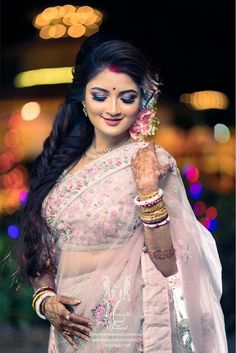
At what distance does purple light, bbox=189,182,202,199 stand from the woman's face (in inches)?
93.9

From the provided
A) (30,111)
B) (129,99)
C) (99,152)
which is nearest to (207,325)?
(99,152)

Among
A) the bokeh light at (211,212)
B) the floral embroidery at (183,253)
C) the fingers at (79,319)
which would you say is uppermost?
the bokeh light at (211,212)

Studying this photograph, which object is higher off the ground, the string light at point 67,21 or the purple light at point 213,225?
the string light at point 67,21

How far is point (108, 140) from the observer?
138 inches

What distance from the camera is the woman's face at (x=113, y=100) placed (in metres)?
3.38

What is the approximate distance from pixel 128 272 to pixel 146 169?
0.34m

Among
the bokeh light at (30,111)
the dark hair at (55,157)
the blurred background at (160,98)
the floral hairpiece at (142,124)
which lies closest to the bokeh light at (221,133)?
the blurred background at (160,98)

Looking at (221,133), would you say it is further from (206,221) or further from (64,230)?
(64,230)

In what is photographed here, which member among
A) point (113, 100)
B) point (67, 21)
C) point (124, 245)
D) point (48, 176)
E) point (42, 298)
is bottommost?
point (42, 298)

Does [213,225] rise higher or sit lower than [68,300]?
higher

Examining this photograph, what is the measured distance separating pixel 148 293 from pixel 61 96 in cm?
243

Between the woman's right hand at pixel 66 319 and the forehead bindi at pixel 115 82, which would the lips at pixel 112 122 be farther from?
the woman's right hand at pixel 66 319

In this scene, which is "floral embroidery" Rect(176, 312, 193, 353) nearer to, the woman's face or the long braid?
the long braid

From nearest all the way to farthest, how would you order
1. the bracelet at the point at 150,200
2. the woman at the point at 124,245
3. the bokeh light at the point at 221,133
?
the bracelet at the point at 150,200, the woman at the point at 124,245, the bokeh light at the point at 221,133
